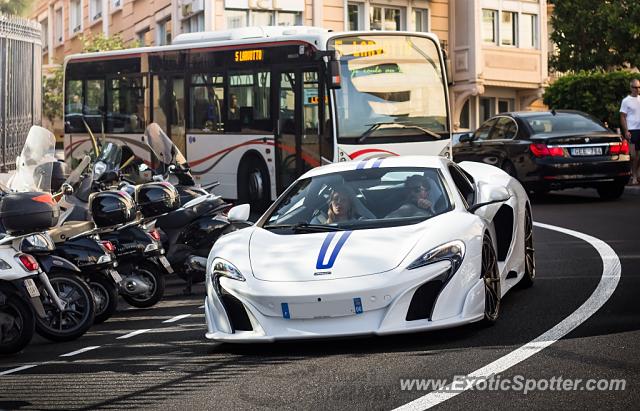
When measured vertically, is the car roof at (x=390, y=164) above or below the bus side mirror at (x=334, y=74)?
below

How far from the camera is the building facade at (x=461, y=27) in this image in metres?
43.9

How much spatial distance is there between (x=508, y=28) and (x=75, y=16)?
18.6 meters

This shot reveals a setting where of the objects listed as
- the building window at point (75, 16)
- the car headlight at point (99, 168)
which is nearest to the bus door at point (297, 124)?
the car headlight at point (99, 168)

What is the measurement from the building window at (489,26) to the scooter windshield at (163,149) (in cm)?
3359

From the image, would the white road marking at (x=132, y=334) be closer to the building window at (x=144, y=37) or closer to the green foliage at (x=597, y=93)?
the green foliage at (x=597, y=93)

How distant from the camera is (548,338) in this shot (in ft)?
27.9

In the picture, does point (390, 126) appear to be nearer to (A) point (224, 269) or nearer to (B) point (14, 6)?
(B) point (14, 6)

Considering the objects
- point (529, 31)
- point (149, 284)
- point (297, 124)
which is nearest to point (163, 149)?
point (149, 284)

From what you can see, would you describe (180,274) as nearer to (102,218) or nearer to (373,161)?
(102,218)

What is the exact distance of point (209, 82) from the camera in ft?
78.6

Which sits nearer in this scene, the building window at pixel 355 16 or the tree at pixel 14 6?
the tree at pixel 14 6

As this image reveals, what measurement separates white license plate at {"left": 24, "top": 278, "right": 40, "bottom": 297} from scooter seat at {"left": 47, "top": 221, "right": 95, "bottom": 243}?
4.18ft

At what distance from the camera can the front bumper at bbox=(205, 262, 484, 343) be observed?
27.3 ft

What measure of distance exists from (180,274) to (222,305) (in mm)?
4522
